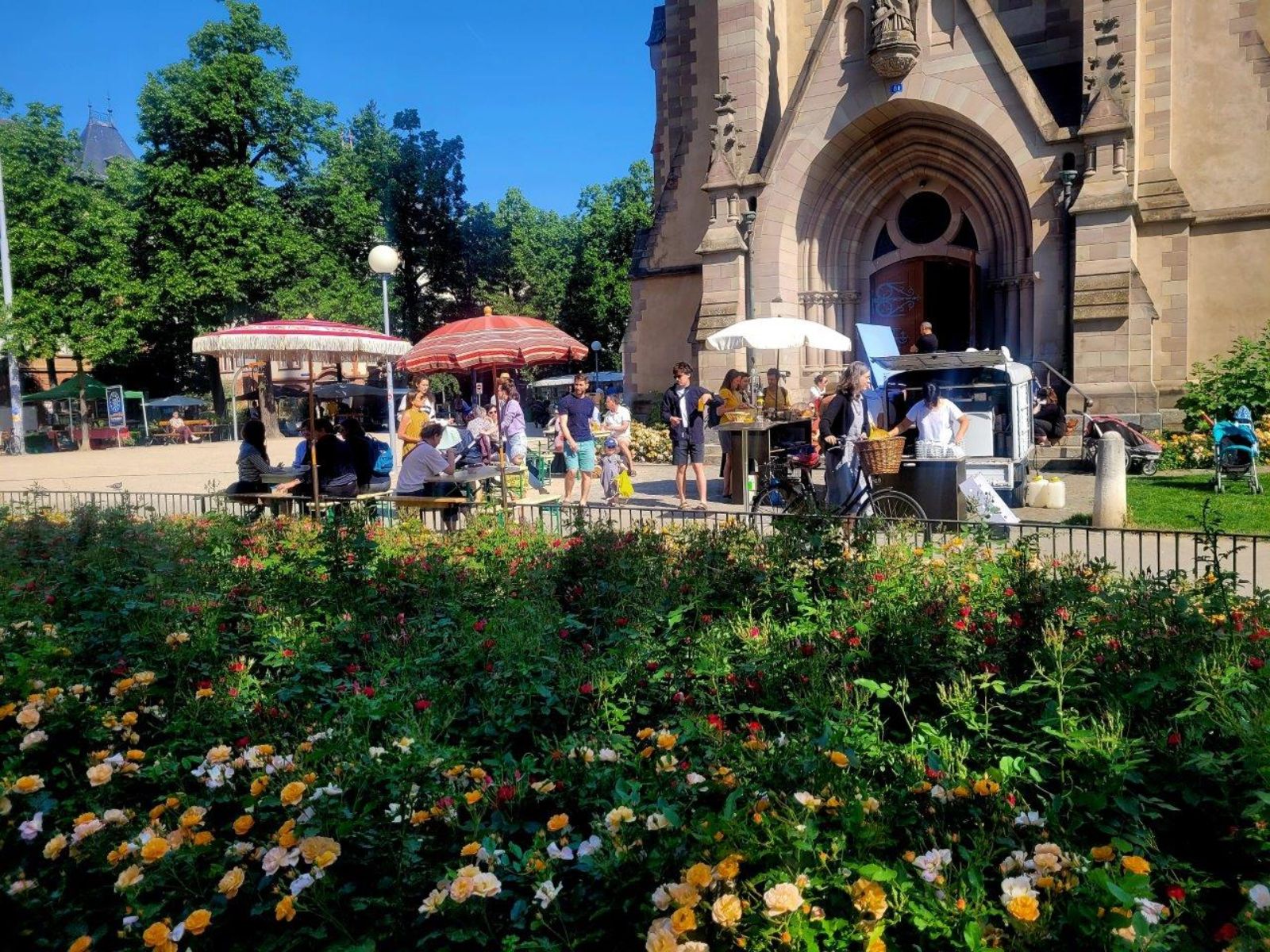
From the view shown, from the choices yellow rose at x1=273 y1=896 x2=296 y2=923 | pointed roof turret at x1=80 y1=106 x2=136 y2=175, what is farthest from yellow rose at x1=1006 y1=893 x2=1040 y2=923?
pointed roof turret at x1=80 y1=106 x2=136 y2=175

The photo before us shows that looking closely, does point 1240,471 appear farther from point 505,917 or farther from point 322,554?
point 505,917

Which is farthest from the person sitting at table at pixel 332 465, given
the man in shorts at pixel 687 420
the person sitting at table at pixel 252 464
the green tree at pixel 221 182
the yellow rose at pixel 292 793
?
the green tree at pixel 221 182

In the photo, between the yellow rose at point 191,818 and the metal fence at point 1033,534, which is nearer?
the yellow rose at point 191,818

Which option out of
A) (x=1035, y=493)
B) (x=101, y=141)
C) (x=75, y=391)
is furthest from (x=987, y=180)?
(x=101, y=141)

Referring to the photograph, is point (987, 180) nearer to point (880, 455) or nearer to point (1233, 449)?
point (1233, 449)

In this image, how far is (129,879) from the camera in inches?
97.4

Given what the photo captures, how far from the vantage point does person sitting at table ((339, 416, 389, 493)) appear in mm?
11461

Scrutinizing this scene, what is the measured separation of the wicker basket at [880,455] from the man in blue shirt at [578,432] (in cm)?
502

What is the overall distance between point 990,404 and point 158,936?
39.1 ft

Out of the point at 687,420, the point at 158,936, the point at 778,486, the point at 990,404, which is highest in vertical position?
the point at 990,404

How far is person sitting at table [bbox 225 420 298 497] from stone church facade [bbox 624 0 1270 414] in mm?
10227

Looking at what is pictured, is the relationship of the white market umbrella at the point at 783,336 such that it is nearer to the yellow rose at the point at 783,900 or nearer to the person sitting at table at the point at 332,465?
the person sitting at table at the point at 332,465

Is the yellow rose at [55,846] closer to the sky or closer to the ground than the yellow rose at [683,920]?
closer to the ground

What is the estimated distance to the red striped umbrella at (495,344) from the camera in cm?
1162
